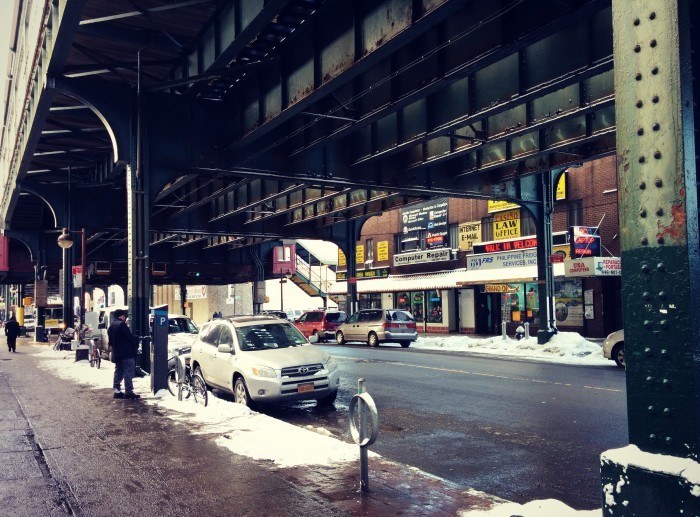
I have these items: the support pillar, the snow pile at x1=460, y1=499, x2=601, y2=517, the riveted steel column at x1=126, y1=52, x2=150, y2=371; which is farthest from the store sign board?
the snow pile at x1=460, y1=499, x2=601, y2=517

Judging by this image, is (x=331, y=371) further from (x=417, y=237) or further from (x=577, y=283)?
(x=417, y=237)

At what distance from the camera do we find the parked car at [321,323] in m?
35.0

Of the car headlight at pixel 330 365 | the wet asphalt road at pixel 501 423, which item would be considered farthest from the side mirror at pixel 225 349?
the car headlight at pixel 330 365

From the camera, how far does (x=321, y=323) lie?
3550cm

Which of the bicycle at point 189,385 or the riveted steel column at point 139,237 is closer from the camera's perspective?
the bicycle at point 189,385

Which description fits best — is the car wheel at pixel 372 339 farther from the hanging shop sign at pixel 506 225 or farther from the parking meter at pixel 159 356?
the parking meter at pixel 159 356

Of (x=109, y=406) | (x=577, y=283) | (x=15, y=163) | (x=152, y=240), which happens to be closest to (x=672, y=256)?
(x=109, y=406)

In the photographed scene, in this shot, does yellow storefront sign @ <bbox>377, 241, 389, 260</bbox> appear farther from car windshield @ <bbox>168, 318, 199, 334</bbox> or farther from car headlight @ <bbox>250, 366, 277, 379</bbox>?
car headlight @ <bbox>250, 366, 277, 379</bbox>

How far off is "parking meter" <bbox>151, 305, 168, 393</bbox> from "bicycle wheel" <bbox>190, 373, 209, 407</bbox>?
58.1 inches

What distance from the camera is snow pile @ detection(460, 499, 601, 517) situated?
4.80 m

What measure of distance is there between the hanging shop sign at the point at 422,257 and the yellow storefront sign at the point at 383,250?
70.1 inches

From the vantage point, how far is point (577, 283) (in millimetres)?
31859

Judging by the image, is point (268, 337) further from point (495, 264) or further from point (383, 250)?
point (383, 250)

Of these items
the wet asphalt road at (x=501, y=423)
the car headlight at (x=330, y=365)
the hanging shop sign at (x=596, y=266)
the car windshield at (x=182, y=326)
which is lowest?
the wet asphalt road at (x=501, y=423)
